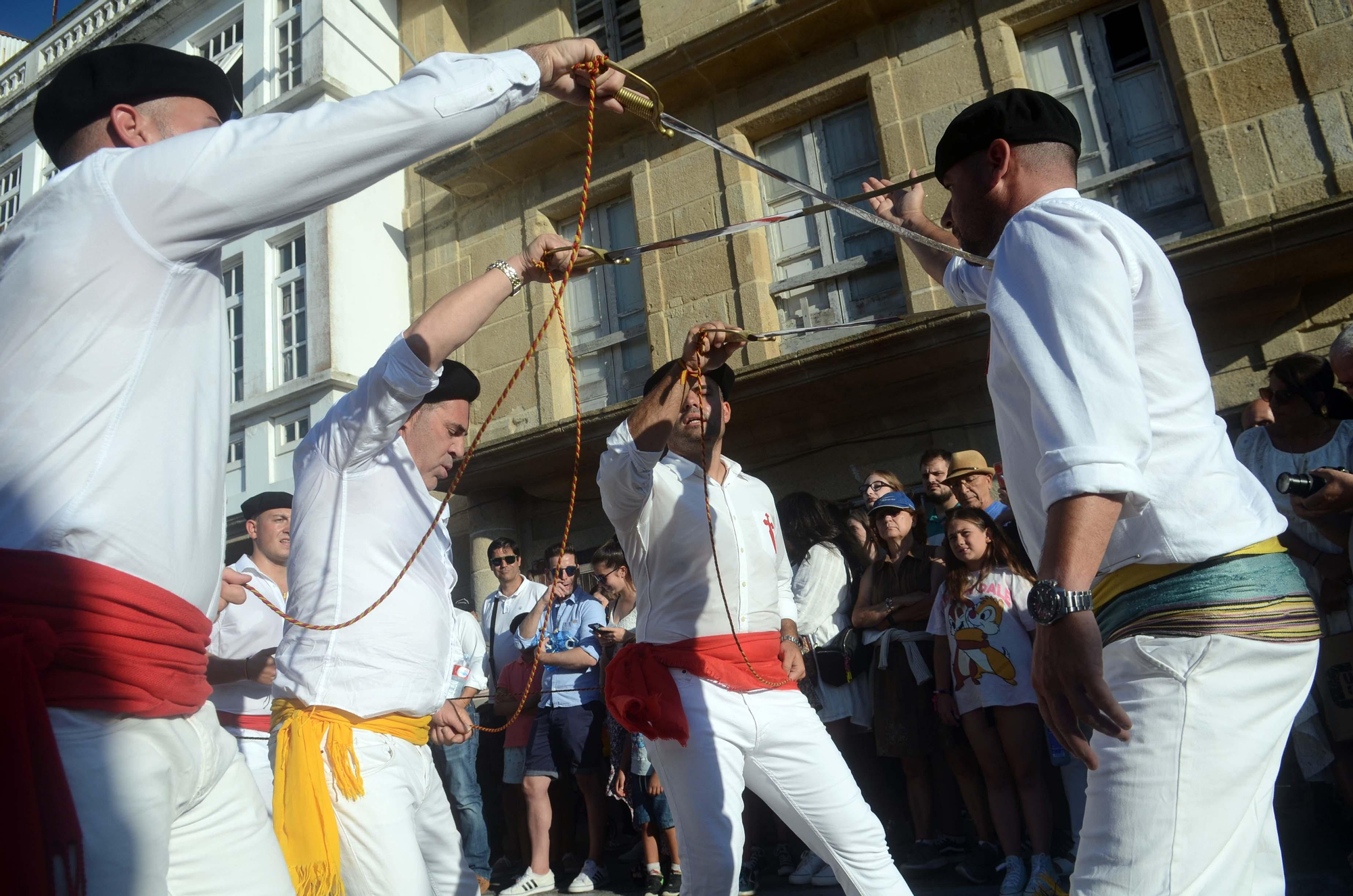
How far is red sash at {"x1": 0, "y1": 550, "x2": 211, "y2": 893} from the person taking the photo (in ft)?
4.24

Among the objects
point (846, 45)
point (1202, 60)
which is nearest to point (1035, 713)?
point (1202, 60)

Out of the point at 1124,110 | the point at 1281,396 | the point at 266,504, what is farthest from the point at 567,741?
the point at 1124,110

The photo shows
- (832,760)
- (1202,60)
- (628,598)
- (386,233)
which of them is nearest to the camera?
(832,760)

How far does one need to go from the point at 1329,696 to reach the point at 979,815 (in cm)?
174

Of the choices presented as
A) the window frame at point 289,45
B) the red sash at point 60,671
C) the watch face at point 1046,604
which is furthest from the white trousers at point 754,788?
the window frame at point 289,45

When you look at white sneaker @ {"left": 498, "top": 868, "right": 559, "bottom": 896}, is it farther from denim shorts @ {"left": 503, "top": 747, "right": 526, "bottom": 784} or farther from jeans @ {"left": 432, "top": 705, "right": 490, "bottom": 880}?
denim shorts @ {"left": 503, "top": 747, "right": 526, "bottom": 784}

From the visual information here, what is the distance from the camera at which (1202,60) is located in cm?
765

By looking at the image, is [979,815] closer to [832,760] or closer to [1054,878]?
[1054,878]

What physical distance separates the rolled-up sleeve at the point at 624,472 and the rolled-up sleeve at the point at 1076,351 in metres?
1.58

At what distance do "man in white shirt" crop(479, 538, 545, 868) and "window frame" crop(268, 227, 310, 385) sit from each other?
5.67 m

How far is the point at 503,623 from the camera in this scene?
24.4ft

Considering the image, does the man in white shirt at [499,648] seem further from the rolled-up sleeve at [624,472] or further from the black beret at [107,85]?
the black beret at [107,85]

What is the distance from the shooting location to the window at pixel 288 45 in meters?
12.6

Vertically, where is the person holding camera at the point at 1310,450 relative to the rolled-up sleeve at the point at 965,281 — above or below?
below
